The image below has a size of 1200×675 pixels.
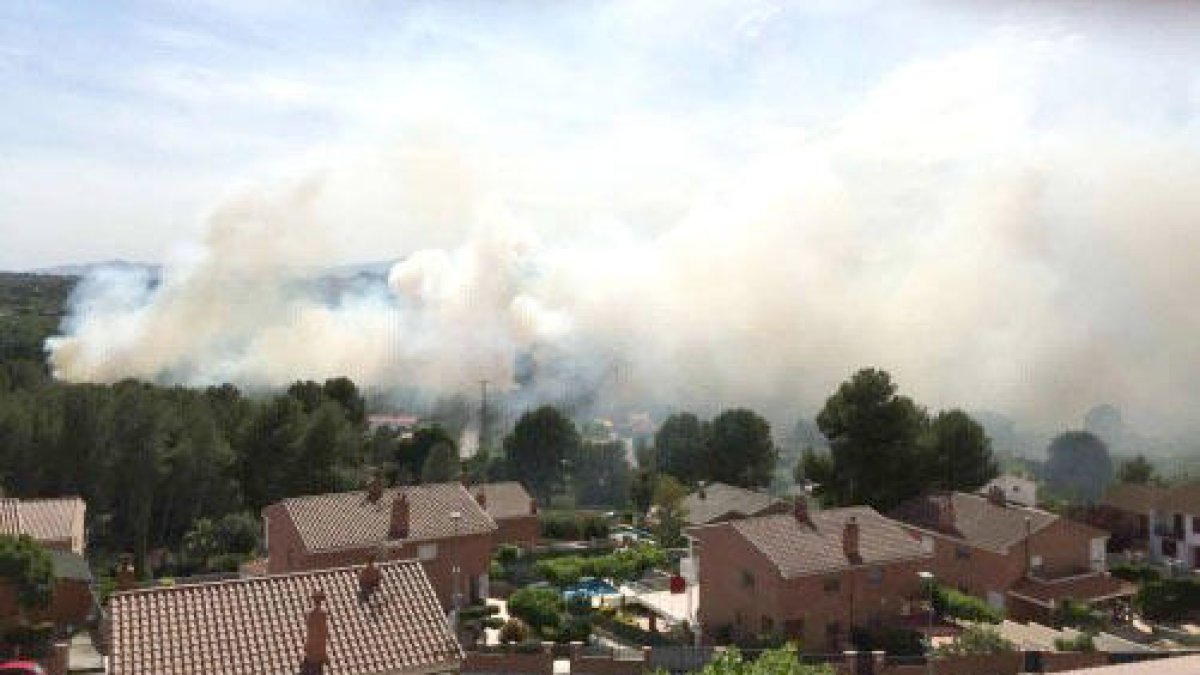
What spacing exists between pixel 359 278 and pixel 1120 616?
112m

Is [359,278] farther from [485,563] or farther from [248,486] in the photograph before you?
[485,563]

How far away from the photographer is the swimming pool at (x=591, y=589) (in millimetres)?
29212

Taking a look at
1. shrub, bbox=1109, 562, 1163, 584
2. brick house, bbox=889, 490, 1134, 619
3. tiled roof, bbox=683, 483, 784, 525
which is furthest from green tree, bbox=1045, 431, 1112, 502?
brick house, bbox=889, 490, 1134, 619

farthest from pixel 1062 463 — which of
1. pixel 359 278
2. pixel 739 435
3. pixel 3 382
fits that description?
pixel 359 278

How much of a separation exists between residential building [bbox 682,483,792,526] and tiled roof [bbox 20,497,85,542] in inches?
795

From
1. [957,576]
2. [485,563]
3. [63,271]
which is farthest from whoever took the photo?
[63,271]

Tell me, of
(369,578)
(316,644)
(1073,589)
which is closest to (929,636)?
(1073,589)

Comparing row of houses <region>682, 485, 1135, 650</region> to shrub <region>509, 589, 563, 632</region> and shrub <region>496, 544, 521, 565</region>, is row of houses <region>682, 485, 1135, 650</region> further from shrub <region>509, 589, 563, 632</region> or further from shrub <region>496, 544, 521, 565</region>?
shrub <region>496, 544, 521, 565</region>

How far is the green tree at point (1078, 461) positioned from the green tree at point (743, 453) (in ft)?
118

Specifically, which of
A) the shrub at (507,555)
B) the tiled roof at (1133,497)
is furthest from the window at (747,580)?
the tiled roof at (1133,497)

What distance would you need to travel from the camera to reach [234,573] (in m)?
31.8

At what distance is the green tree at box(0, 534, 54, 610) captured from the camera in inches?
851

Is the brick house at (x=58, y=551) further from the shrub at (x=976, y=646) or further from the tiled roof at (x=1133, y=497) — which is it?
the tiled roof at (x=1133, y=497)

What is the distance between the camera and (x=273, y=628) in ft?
45.3
